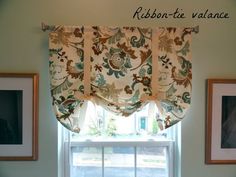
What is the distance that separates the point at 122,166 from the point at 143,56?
81cm

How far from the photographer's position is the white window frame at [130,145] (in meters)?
2.16

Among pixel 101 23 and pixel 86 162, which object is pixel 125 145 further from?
pixel 101 23

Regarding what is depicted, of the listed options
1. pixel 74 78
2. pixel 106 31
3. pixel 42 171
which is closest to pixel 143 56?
pixel 106 31

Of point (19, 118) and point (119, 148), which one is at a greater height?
point (19, 118)

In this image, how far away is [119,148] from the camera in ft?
7.27

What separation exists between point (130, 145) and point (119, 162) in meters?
0.16

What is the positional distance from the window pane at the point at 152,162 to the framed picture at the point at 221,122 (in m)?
0.31

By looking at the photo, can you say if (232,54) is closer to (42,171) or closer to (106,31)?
(106,31)

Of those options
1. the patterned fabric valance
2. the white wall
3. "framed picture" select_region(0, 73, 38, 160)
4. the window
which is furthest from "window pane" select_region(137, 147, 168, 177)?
"framed picture" select_region(0, 73, 38, 160)

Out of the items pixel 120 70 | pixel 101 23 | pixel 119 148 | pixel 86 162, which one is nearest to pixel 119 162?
pixel 119 148

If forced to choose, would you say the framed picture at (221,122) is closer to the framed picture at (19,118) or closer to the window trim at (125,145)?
the window trim at (125,145)

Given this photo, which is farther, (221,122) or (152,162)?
(152,162)

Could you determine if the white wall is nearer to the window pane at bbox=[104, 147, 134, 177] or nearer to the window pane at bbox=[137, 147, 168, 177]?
the window pane at bbox=[137, 147, 168, 177]

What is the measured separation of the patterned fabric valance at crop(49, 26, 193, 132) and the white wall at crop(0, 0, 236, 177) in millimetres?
89
